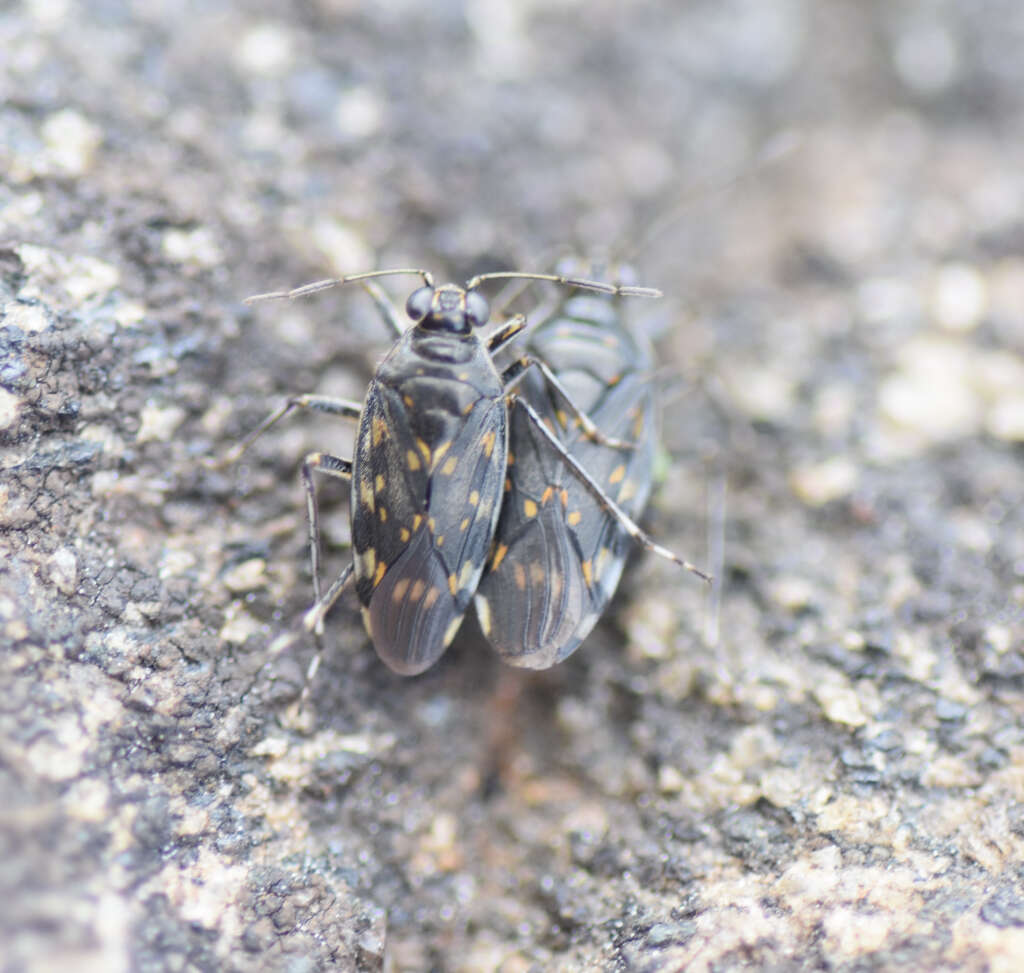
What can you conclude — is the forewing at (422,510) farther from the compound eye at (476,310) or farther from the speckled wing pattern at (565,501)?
the compound eye at (476,310)

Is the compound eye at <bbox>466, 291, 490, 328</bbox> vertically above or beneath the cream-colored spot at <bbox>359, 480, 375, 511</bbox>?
above

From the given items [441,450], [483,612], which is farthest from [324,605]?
[441,450]

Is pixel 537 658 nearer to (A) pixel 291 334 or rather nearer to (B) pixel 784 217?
(A) pixel 291 334

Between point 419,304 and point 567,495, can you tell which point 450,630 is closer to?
point 567,495

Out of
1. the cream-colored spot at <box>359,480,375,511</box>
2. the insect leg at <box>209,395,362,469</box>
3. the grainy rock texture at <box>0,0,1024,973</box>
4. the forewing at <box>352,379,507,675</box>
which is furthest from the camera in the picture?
the insect leg at <box>209,395,362,469</box>

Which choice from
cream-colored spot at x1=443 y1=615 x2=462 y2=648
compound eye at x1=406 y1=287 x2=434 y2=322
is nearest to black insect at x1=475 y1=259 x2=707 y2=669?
cream-colored spot at x1=443 y1=615 x2=462 y2=648

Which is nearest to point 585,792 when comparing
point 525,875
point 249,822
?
point 525,875

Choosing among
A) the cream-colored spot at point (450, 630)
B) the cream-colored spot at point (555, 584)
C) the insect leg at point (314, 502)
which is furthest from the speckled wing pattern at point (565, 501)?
the insect leg at point (314, 502)

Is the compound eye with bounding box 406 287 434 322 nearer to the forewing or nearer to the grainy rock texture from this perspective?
the forewing
